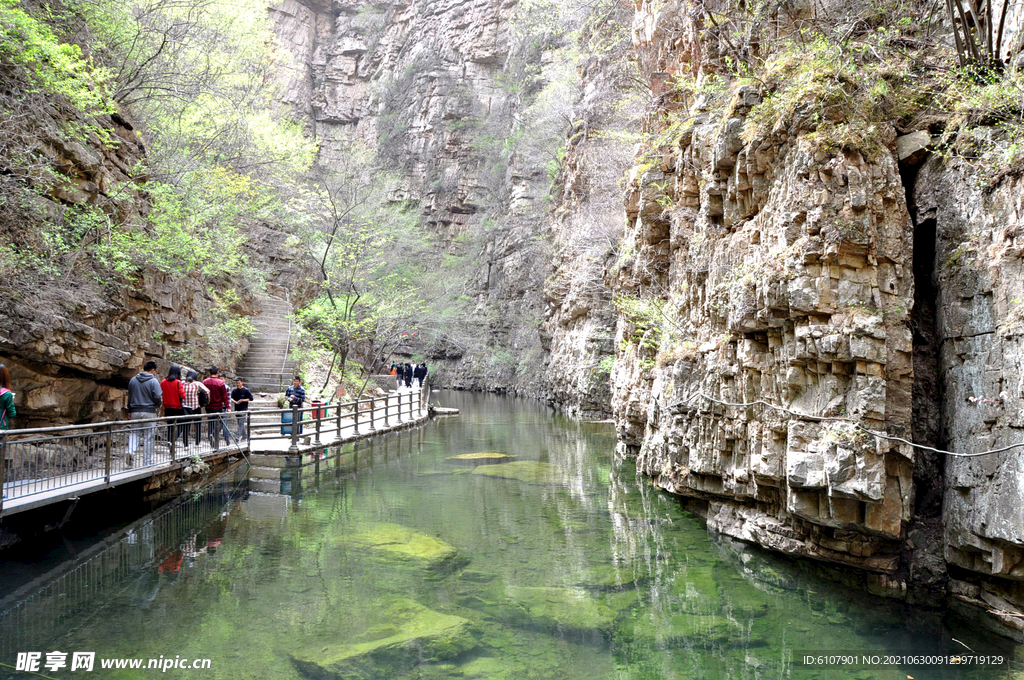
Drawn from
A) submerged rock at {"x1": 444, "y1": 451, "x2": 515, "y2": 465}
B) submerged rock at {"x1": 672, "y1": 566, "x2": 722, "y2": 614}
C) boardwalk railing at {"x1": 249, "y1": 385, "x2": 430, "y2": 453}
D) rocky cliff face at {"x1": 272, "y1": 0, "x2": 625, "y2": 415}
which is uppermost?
rocky cliff face at {"x1": 272, "y1": 0, "x2": 625, "y2": 415}

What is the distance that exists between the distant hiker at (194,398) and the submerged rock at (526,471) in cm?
652

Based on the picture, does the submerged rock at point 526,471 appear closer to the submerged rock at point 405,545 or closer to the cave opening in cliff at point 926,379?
the submerged rock at point 405,545

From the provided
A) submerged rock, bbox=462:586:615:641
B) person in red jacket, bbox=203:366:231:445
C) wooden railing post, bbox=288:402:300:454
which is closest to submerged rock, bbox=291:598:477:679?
submerged rock, bbox=462:586:615:641

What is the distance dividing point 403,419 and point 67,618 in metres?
17.1

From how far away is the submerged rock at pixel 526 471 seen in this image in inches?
586

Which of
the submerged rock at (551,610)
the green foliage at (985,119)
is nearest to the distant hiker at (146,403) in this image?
the submerged rock at (551,610)

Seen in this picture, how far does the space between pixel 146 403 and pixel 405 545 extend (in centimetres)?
550

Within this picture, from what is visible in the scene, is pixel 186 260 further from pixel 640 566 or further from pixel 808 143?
pixel 808 143

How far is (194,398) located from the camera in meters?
12.9

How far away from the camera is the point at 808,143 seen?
→ 27.3 feet

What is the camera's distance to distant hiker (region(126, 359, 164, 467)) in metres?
10.4

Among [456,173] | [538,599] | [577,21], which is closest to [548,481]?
[538,599]

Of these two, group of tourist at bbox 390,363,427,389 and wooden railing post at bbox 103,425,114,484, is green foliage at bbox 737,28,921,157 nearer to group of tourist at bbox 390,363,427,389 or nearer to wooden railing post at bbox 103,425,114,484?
wooden railing post at bbox 103,425,114,484

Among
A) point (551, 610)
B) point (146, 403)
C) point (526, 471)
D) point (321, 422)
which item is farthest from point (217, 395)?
point (551, 610)
